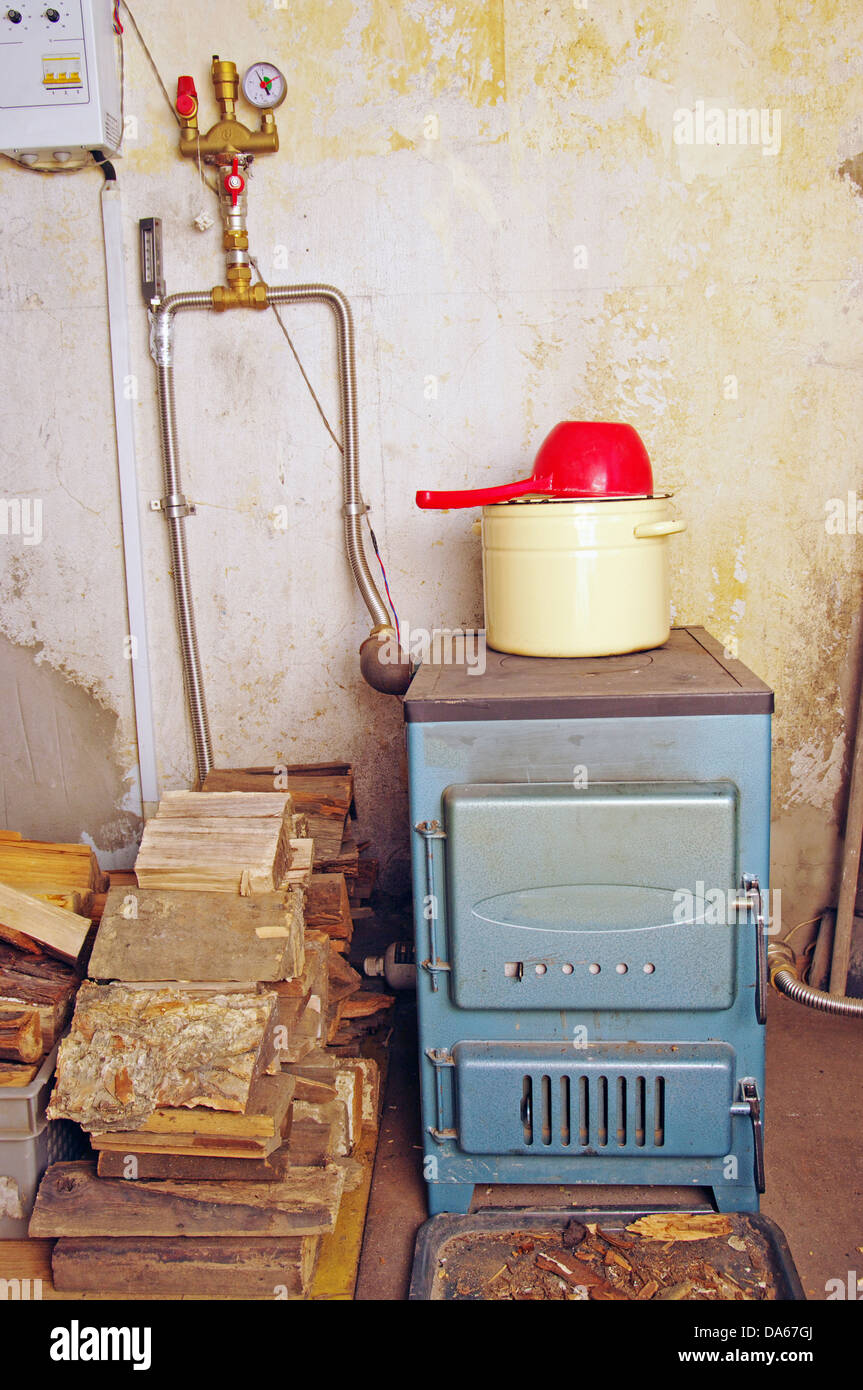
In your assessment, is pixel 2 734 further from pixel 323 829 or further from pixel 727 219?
pixel 727 219

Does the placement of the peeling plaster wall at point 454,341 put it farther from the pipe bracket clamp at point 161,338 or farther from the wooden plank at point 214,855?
the wooden plank at point 214,855

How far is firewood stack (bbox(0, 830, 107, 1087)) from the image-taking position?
67.4 inches

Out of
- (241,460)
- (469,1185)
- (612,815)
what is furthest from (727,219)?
(469,1185)

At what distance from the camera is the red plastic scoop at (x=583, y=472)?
6.06 ft

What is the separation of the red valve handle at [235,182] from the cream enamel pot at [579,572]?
103 cm

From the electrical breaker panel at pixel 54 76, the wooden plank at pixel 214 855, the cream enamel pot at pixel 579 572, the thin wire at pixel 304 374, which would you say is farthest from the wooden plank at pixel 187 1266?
the electrical breaker panel at pixel 54 76

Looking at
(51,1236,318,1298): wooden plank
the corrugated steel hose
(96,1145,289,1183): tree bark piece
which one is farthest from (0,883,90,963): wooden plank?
the corrugated steel hose

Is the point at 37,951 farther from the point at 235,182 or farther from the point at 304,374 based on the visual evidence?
the point at 235,182

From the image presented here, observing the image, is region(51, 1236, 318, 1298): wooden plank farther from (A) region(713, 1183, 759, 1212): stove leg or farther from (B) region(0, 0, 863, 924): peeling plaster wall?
(B) region(0, 0, 863, 924): peeling plaster wall

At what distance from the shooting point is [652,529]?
70.7 inches

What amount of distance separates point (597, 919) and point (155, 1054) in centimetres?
74

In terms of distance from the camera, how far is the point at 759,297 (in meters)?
2.32

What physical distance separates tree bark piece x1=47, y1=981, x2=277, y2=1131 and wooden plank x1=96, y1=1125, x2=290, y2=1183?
0.24 ft
